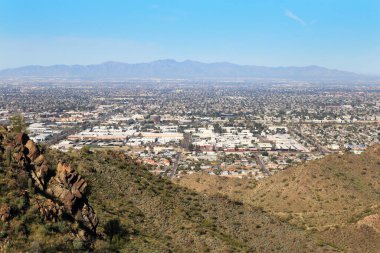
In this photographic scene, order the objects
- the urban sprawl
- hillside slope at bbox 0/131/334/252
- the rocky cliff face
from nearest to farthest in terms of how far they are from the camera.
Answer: hillside slope at bbox 0/131/334/252
the rocky cliff face
the urban sprawl

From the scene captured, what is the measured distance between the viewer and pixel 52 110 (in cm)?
12769

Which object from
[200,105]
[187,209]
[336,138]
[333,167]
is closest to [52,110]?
[200,105]

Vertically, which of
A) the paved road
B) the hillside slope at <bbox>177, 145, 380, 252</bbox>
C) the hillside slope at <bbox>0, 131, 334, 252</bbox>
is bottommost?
the paved road

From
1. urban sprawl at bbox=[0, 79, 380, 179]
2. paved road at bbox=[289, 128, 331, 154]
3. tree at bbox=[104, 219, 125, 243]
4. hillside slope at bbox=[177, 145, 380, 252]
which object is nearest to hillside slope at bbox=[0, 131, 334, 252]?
tree at bbox=[104, 219, 125, 243]

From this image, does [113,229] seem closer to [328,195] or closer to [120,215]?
[120,215]

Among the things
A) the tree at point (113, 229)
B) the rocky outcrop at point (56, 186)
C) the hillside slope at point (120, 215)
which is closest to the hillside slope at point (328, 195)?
the hillside slope at point (120, 215)

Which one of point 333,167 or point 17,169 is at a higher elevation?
point 17,169

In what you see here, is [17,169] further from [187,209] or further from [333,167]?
[333,167]

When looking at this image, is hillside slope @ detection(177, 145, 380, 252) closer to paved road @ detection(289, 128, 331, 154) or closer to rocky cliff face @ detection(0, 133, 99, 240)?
rocky cliff face @ detection(0, 133, 99, 240)

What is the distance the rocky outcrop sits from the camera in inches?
487

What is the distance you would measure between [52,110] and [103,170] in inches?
4558

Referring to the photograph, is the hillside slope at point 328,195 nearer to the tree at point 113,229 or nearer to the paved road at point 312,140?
the tree at point 113,229

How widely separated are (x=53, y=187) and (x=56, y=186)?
0.11 meters

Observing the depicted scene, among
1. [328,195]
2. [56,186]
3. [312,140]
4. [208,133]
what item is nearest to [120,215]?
[56,186]
